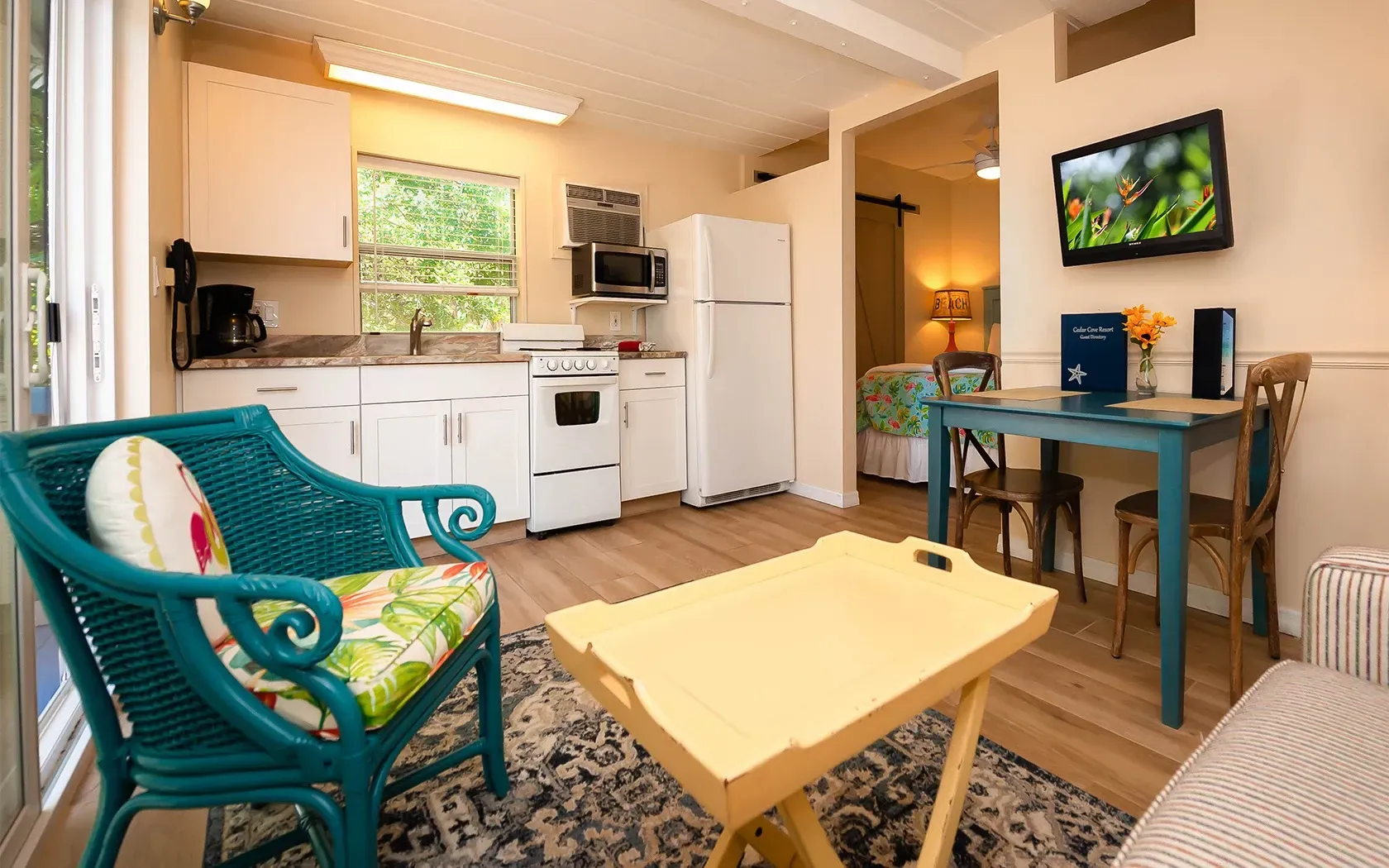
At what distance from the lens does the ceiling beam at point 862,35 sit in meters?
2.73

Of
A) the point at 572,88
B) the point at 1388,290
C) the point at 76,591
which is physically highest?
the point at 572,88

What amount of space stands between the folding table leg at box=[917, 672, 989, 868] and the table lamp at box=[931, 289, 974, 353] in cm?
632

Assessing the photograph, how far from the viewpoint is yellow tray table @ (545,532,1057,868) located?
2.47 feet

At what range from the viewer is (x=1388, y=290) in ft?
6.75

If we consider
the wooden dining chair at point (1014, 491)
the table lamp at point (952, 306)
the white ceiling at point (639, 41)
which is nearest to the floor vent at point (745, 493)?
the wooden dining chair at point (1014, 491)

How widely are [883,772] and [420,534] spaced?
256 centimetres

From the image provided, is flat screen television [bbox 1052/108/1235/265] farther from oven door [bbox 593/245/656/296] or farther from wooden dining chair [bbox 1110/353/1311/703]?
oven door [bbox 593/245/656/296]

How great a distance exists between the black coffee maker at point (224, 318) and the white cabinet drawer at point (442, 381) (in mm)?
547

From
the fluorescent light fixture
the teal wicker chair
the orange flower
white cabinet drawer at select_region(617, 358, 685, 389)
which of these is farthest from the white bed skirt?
the teal wicker chair

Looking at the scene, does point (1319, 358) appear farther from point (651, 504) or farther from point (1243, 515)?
point (651, 504)

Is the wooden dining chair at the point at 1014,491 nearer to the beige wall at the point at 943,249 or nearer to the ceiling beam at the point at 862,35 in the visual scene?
the ceiling beam at the point at 862,35

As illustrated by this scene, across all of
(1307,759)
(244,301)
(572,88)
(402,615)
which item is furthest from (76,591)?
(572,88)

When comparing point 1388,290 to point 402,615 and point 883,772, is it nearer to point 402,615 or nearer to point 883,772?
point 883,772

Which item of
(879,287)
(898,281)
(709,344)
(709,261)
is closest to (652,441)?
(709,344)
